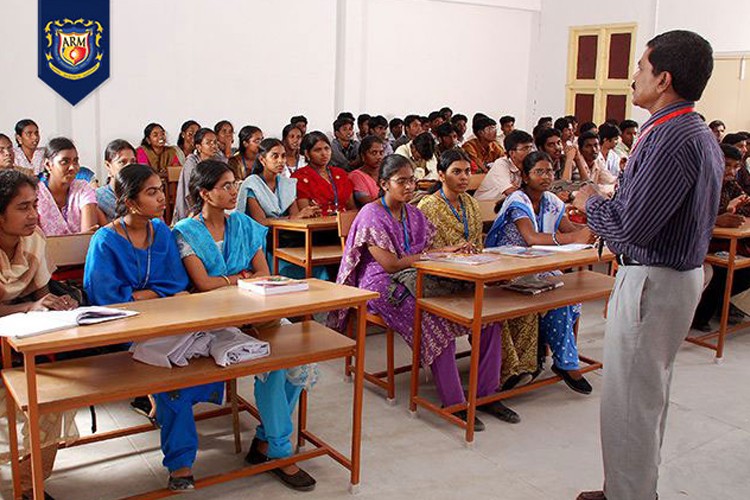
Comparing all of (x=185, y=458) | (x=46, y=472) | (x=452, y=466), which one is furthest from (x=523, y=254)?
(x=46, y=472)

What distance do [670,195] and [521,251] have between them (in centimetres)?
140

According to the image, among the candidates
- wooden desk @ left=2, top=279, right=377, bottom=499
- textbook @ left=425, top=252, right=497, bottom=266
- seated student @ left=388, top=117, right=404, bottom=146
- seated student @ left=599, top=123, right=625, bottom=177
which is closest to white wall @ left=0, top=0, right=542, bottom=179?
seated student @ left=388, top=117, right=404, bottom=146

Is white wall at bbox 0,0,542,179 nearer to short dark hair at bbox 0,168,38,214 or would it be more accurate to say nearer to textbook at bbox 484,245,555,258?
short dark hair at bbox 0,168,38,214

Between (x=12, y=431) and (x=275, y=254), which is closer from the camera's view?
(x=12, y=431)

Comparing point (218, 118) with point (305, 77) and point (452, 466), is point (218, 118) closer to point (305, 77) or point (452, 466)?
point (305, 77)

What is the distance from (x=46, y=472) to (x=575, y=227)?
2.82m

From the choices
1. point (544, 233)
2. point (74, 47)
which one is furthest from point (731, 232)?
point (74, 47)

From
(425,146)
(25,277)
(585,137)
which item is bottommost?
(25,277)

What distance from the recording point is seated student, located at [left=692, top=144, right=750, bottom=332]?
4609 millimetres

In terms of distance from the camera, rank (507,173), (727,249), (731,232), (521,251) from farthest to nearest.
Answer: (507,173)
(727,249)
(731,232)
(521,251)

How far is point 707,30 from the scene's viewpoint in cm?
923

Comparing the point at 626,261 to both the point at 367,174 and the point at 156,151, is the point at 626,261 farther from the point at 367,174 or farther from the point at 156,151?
the point at 156,151

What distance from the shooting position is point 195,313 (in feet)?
7.80

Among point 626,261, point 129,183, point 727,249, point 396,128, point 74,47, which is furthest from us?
point 396,128
